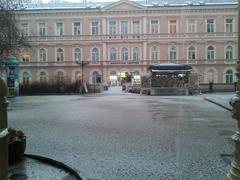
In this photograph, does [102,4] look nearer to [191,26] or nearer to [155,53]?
[155,53]

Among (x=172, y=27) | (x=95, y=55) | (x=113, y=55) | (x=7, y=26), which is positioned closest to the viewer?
(x=7, y=26)

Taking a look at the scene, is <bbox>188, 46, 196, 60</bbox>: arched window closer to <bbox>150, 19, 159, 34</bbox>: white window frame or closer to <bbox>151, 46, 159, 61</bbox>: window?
<bbox>151, 46, 159, 61</bbox>: window

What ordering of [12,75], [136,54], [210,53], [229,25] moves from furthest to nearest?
[136,54]
[210,53]
[229,25]
[12,75]

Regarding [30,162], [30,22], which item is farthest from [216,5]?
[30,162]

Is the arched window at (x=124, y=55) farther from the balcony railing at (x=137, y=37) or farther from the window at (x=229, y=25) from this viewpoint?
the window at (x=229, y=25)

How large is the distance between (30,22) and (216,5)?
110 ft

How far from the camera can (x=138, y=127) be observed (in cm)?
1368

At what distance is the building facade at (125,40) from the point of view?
7012 cm

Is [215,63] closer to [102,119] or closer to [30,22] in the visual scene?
[30,22]

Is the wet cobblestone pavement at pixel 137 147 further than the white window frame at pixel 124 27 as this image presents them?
No

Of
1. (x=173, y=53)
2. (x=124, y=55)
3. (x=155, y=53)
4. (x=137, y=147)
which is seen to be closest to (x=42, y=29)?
(x=124, y=55)

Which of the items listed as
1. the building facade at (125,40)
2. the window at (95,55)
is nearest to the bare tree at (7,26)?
the building facade at (125,40)

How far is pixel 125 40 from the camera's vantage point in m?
71.9

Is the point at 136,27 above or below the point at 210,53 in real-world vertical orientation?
above
